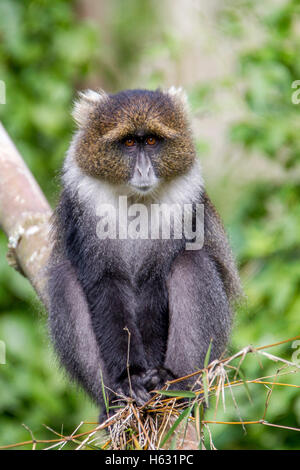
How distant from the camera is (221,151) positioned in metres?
9.81

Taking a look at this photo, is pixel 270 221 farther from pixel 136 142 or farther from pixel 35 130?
pixel 35 130

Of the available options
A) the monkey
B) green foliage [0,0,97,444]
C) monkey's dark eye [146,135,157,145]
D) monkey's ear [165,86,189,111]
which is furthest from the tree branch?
green foliage [0,0,97,444]

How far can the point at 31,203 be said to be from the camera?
5.21 metres

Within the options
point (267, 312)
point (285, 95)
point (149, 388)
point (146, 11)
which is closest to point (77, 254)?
point (149, 388)

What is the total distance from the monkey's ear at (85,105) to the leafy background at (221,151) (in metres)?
0.68

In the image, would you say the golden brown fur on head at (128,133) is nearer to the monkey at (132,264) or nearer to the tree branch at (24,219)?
the monkey at (132,264)

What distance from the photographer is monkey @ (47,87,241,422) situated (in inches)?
172

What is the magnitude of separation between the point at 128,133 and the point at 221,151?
5.56 m

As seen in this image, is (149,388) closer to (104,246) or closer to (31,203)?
(104,246)

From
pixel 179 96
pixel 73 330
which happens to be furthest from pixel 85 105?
pixel 73 330

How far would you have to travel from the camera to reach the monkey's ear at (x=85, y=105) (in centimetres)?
472

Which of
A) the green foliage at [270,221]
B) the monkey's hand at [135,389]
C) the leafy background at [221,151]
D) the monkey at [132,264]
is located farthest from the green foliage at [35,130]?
the monkey's hand at [135,389]

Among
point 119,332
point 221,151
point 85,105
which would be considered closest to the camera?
point 119,332

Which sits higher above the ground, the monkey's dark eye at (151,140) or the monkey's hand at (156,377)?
the monkey's dark eye at (151,140)
